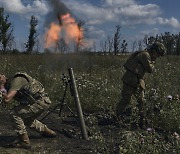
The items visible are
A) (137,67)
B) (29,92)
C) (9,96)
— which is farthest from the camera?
(137,67)

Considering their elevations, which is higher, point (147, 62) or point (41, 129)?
point (147, 62)

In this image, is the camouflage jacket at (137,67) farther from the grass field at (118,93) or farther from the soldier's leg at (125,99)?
the grass field at (118,93)

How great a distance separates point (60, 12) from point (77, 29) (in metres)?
0.49

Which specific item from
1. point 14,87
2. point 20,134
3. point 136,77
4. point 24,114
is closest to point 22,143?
point 20,134

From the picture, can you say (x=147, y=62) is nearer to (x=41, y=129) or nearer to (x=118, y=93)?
(x=118, y=93)

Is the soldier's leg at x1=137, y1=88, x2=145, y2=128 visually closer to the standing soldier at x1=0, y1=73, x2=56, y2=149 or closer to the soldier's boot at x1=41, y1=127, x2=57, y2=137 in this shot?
the soldier's boot at x1=41, y1=127, x2=57, y2=137

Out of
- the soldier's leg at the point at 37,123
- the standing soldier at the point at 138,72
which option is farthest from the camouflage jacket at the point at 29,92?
the standing soldier at the point at 138,72

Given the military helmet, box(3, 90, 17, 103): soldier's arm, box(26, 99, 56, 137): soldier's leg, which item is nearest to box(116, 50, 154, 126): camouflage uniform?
the military helmet

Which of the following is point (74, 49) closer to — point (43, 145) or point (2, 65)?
point (43, 145)

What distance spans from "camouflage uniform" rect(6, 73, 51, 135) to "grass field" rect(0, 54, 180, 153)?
4.05 ft

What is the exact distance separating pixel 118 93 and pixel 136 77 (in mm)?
2107

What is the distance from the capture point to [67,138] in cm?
780

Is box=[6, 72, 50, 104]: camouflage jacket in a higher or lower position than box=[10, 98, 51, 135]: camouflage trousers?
higher

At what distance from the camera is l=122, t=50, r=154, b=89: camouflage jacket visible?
8719 mm
